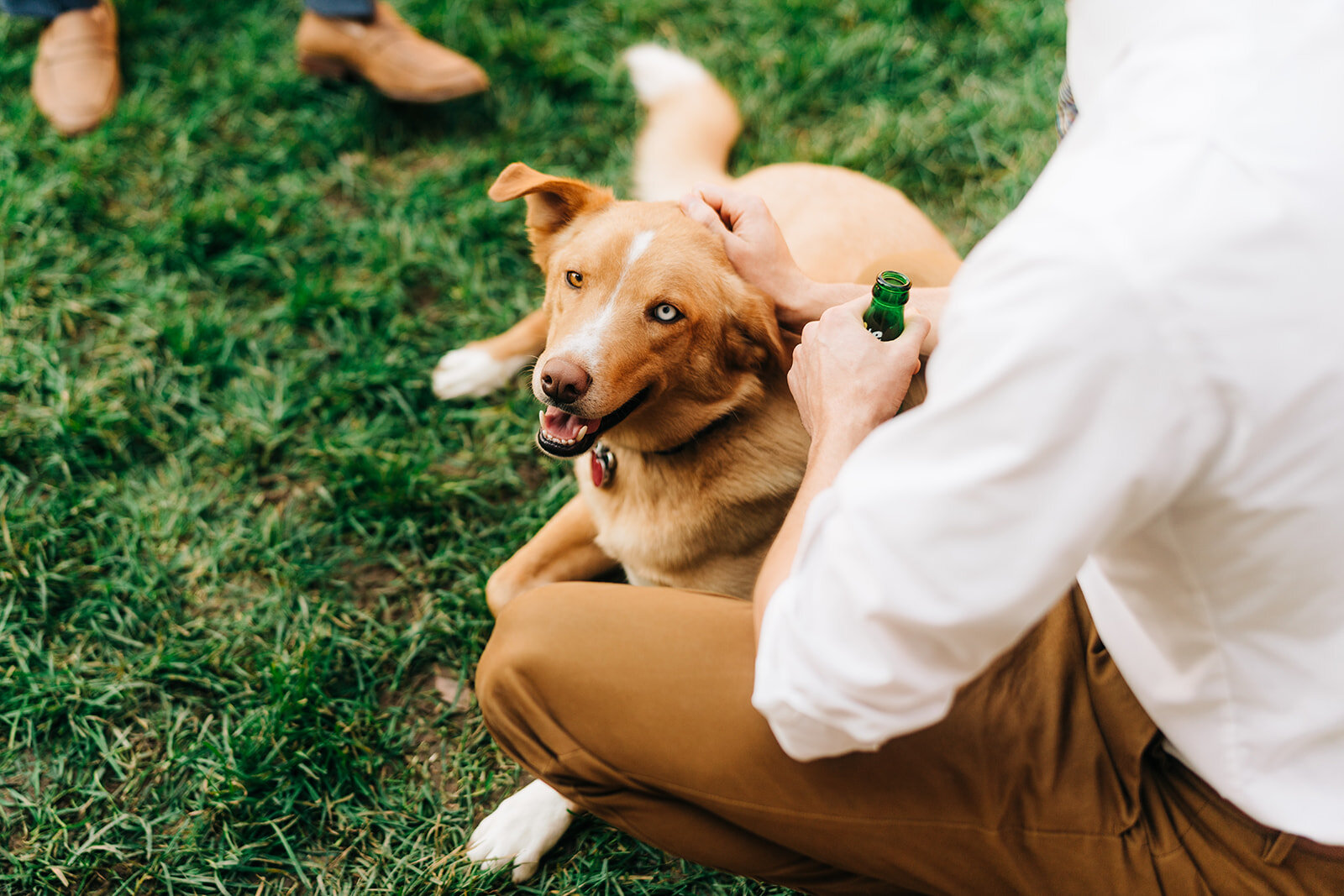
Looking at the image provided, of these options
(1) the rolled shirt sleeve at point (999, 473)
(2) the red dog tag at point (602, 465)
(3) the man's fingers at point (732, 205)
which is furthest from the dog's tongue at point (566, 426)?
(1) the rolled shirt sleeve at point (999, 473)

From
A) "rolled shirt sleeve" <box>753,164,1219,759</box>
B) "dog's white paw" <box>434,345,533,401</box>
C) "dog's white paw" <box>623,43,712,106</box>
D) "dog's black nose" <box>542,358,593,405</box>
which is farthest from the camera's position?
"dog's white paw" <box>623,43,712,106</box>

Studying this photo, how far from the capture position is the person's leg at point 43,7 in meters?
3.72

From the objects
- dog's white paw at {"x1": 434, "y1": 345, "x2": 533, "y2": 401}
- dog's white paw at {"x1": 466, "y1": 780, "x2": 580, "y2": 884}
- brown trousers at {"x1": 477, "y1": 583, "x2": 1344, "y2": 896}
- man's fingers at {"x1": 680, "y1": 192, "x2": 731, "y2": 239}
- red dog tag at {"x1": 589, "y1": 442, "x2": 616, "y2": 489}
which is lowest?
dog's white paw at {"x1": 466, "y1": 780, "x2": 580, "y2": 884}

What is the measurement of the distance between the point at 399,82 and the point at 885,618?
3382 millimetres

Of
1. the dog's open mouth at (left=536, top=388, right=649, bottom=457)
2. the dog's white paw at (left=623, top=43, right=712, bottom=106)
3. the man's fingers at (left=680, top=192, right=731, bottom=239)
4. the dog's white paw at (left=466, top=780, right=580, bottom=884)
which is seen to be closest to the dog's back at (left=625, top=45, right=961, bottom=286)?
the dog's white paw at (left=623, top=43, right=712, bottom=106)

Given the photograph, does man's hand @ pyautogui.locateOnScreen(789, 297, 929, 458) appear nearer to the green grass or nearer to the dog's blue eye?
the dog's blue eye

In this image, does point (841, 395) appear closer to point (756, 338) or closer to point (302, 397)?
point (756, 338)

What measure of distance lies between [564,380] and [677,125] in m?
1.85

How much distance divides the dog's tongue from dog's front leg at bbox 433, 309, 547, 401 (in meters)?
0.97

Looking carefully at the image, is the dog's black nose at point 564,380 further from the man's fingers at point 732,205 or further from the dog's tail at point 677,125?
the dog's tail at point 677,125

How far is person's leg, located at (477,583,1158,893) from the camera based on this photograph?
1.50 m

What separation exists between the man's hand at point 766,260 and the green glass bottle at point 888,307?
1.09 feet

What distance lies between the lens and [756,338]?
2141 millimetres

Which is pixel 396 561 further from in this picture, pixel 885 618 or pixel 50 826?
pixel 885 618
